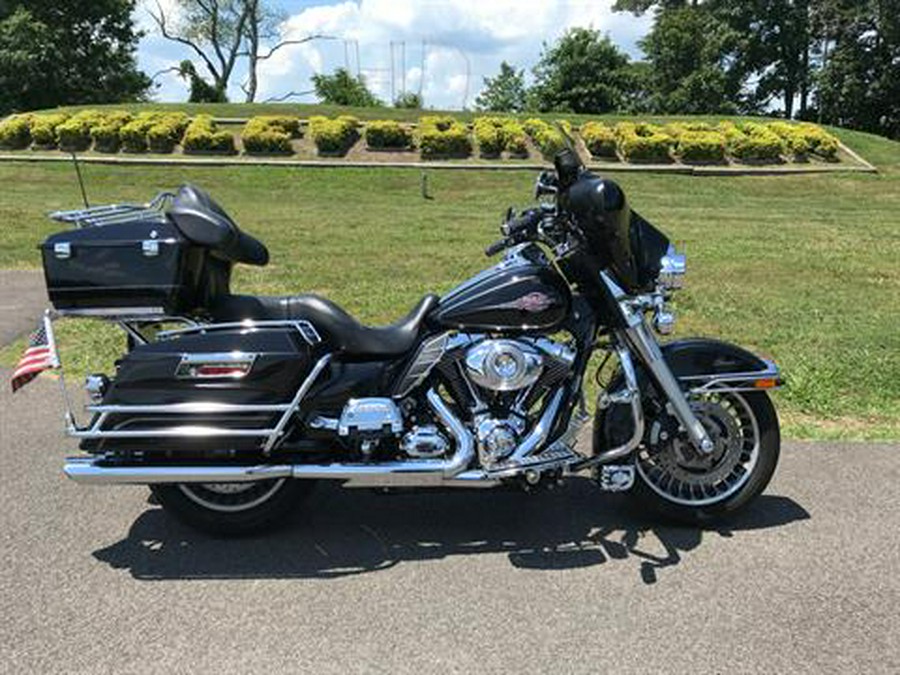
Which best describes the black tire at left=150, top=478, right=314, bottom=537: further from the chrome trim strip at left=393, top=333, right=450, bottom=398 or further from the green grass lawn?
the green grass lawn

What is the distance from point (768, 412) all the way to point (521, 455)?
1.24 meters

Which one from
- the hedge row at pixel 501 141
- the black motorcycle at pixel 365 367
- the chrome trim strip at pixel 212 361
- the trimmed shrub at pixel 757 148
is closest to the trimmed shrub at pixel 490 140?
the hedge row at pixel 501 141

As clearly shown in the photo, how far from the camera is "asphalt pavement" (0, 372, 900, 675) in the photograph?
2.95m

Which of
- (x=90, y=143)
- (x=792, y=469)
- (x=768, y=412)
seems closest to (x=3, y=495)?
(x=768, y=412)

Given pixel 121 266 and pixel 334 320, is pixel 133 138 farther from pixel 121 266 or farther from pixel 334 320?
pixel 334 320

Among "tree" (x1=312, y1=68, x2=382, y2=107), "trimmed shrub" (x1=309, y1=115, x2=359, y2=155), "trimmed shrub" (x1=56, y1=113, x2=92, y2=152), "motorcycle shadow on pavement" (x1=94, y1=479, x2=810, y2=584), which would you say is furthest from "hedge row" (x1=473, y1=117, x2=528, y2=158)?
"tree" (x1=312, y1=68, x2=382, y2=107)

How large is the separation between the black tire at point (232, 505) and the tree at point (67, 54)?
41.0m

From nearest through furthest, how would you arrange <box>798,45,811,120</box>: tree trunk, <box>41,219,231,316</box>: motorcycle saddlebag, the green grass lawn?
1. <box>41,219,231,316</box>: motorcycle saddlebag
2. the green grass lawn
3. <box>798,45,811,120</box>: tree trunk

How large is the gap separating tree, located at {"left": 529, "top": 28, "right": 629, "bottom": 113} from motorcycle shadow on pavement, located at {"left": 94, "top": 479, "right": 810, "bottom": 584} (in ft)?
130

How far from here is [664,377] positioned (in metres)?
3.68

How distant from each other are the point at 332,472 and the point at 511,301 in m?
1.05

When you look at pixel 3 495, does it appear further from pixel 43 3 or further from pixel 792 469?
pixel 43 3

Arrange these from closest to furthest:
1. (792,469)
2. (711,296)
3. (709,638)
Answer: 1. (709,638)
2. (792,469)
3. (711,296)

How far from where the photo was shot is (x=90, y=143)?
21594 mm
